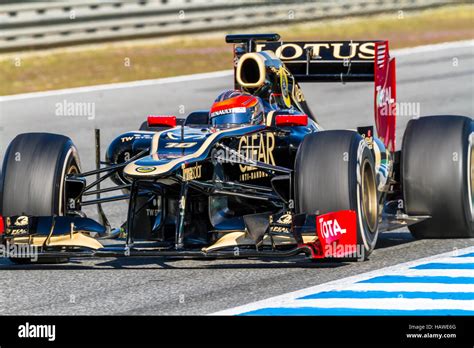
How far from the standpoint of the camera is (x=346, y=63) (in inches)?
490

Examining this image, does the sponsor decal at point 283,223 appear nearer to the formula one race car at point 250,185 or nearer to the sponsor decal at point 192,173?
the formula one race car at point 250,185

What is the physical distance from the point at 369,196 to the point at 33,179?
105 inches

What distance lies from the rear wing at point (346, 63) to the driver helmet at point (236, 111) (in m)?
1.19

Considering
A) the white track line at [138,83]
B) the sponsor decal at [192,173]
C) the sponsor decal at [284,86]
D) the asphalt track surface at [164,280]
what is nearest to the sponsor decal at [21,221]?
the asphalt track surface at [164,280]

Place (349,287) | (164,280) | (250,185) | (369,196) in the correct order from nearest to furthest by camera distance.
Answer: (349,287) → (164,280) → (250,185) → (369,196)

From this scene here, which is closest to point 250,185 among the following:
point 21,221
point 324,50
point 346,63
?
point 21,221

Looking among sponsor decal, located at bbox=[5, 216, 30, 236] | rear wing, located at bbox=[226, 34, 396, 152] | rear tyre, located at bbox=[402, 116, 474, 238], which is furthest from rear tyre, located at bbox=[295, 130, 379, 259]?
rear wing, located at bbox=[226, 34, 396, 152]

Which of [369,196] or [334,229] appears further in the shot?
[369,196]

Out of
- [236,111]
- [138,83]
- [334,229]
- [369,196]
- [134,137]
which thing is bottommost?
[334,229]

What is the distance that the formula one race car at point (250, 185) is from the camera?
941 cm

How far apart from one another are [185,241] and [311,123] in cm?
207

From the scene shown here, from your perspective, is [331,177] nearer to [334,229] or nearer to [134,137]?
[334,229]

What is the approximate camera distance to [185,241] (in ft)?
31.9

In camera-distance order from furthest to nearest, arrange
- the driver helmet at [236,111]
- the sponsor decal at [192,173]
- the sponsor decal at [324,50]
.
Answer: the sponsor decal at [324,50] < the driver helmet at [236,111] < the sponsor decal at [192,173]
